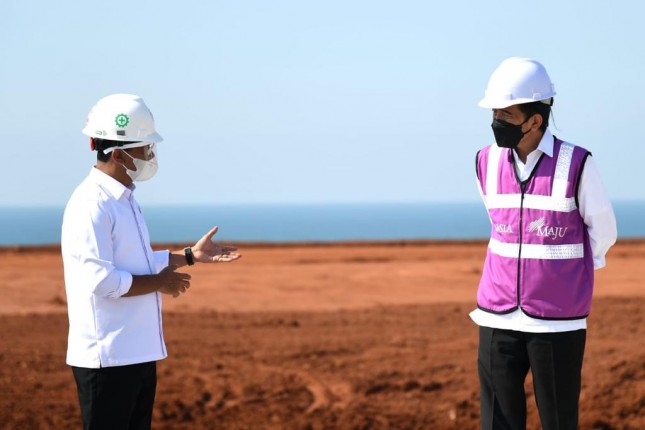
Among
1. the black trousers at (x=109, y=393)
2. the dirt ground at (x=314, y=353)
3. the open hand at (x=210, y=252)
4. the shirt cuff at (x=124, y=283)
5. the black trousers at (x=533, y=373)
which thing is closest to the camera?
the shirt cuff at (x=124, y=283)

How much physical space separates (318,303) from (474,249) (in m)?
12.1

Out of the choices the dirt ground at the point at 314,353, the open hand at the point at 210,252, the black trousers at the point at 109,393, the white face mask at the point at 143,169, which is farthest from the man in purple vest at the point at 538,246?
the dirt ground at the point at 314,353

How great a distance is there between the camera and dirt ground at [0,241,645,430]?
9.22 meters

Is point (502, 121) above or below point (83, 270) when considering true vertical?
above

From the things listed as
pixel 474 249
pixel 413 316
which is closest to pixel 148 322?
pixel 413 316

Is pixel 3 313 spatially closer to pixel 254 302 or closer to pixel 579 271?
pixel 254 302

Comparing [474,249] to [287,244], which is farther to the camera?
[287,244]

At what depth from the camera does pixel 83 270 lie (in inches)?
165

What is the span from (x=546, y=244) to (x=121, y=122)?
213 centimetres

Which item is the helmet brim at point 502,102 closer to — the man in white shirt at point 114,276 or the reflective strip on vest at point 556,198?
the reflective strip on vest at point 556,198

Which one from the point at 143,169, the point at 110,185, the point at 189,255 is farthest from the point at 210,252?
the point at 110,185

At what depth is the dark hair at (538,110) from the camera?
4.65 m

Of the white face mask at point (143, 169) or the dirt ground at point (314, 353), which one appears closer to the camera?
the white face mask at point (143, 169)

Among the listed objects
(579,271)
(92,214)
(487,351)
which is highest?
(92,214)
